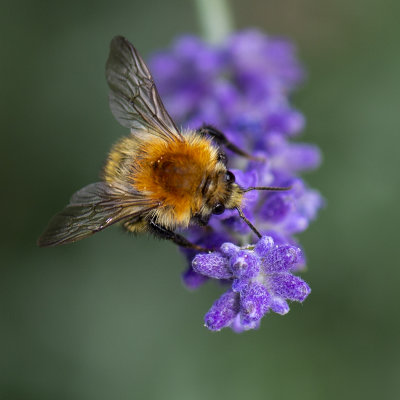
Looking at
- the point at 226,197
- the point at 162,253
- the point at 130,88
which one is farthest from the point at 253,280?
the point at 162,253

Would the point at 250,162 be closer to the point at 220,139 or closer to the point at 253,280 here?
the point at 220,139

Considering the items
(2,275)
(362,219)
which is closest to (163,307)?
(2,275)

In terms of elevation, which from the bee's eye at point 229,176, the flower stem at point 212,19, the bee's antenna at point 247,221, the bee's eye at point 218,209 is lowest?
the bee's eye at point 218,209

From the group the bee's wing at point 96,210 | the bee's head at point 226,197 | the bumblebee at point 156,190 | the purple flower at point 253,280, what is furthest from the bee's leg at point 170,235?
the purple flower at point 253,280

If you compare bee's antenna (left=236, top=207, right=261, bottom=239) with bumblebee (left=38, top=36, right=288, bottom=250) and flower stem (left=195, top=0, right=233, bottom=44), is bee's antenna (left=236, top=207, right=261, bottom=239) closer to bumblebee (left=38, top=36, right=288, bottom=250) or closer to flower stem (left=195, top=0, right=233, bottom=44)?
bumblebee (left=38, top=36, right=288, bottom=250)

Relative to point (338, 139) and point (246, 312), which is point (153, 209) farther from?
point (338, 139)

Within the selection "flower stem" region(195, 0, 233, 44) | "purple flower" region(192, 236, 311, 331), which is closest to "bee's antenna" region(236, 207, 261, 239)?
"purple flower" region(192, 236, 311, 331)

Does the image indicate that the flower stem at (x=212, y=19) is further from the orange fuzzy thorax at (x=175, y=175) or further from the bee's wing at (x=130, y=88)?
the orange fuzzy thorax at (x=175, y=175)
